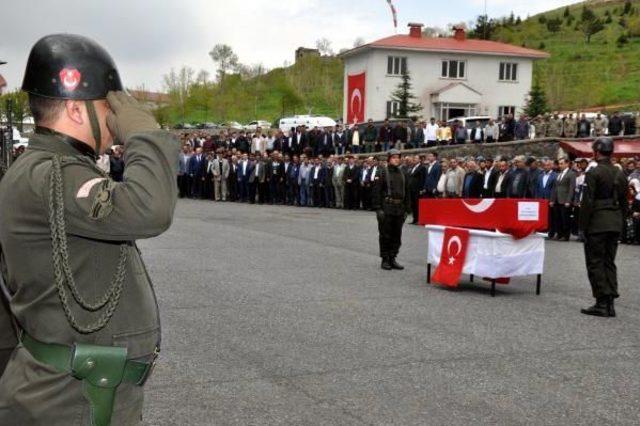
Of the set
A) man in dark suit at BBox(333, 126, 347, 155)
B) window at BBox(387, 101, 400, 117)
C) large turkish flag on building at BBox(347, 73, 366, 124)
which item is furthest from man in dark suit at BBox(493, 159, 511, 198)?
large turkish flag on building at BBox(347, 73, 366, 124)

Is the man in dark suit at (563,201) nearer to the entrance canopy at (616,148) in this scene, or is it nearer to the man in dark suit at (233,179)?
the entrance canopy at (616,148)

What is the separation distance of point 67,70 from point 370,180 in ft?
85.5

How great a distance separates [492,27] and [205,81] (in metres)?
39.4

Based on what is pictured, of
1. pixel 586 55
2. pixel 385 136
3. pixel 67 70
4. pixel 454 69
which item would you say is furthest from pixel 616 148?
pixel 586 55

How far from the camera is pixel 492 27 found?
4146 inches

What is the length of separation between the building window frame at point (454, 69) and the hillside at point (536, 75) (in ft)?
37.2

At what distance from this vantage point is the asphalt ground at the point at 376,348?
17.6ft

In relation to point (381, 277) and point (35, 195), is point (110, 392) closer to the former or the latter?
point (35, 195)

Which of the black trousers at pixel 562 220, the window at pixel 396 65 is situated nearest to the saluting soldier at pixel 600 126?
A: the black trousers at pixel 562 220

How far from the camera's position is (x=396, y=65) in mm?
62250

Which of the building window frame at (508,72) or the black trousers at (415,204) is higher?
the building window frame at (508,72)

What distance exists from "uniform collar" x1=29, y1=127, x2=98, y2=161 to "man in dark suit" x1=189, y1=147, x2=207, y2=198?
31845 mm

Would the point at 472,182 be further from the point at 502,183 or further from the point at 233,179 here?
the point at 233,179

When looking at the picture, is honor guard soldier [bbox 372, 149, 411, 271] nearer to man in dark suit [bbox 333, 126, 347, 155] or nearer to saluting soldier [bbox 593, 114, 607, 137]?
saluting soldier [bbox 593, 114, 607, 137]
